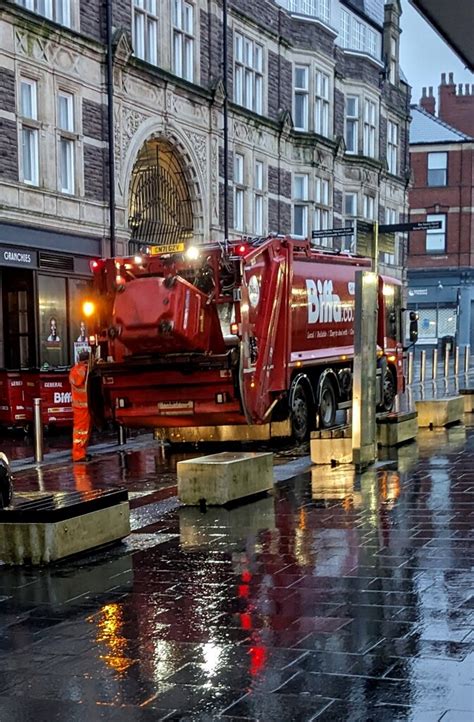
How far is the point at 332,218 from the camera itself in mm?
34438

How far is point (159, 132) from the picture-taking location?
80.7 feet

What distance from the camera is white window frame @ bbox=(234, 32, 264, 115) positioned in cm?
2823

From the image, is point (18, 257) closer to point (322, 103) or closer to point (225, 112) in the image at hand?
point (225, 112)

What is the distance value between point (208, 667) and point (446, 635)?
55.3 inches

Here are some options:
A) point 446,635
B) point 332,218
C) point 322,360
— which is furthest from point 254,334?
point 332,218

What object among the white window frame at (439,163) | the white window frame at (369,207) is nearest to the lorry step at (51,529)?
the white window frame at (369,207)

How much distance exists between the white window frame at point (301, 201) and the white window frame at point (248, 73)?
3.44 m

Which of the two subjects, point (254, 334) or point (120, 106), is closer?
point (254, 334)

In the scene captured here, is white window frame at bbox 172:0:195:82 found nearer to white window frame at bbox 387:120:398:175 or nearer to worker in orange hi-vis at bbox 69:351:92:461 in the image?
worker in orange hi-vis at bbox 69:351:92:461

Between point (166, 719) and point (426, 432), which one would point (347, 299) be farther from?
point (166, 719)

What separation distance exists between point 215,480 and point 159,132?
16.3 m

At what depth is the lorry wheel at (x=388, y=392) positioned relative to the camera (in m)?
20.3

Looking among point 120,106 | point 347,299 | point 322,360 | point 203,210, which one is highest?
point 120,106

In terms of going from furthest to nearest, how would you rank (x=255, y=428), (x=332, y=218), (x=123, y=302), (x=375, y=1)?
1. (x=375, y=1)
2. (x=332, y=218)
3. (x=255, y=428)
4. (x=123, y=302)
